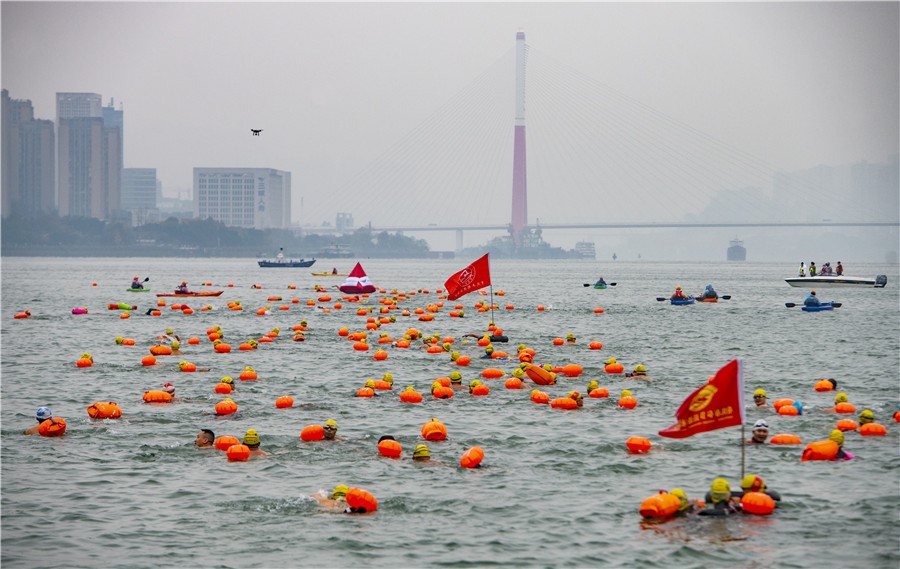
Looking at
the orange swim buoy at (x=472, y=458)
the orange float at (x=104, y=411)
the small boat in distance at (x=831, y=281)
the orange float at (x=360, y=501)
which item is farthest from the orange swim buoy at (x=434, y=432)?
the small boat in distance at (x=831, y=281)

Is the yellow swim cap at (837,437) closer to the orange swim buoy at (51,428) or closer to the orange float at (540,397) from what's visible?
the orange float at (540,397)

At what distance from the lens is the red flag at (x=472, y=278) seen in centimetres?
3547

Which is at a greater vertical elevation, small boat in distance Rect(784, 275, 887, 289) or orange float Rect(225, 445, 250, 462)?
small boat in distance Rect(784, 275, 887, 289)

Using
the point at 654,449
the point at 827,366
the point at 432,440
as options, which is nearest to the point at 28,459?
the point at 432,440

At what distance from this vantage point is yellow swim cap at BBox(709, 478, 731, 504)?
14.9m

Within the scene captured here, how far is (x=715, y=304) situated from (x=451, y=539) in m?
58.6

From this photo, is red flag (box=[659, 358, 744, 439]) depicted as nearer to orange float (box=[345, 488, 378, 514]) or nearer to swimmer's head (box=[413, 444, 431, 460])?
orange float (box=[345, 488, 378, 514])

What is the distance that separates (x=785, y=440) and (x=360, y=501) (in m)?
8.81

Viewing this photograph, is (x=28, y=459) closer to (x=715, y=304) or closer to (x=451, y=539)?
(x=451, y=539)

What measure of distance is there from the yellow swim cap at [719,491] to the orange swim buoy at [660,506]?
504mm

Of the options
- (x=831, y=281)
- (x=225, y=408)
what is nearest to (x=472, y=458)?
(x=225, y=408)

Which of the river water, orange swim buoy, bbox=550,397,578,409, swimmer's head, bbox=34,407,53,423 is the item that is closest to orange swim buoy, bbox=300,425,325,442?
the river water

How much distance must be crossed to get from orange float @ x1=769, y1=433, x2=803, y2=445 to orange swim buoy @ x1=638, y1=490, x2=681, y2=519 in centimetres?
549

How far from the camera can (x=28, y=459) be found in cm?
1870
